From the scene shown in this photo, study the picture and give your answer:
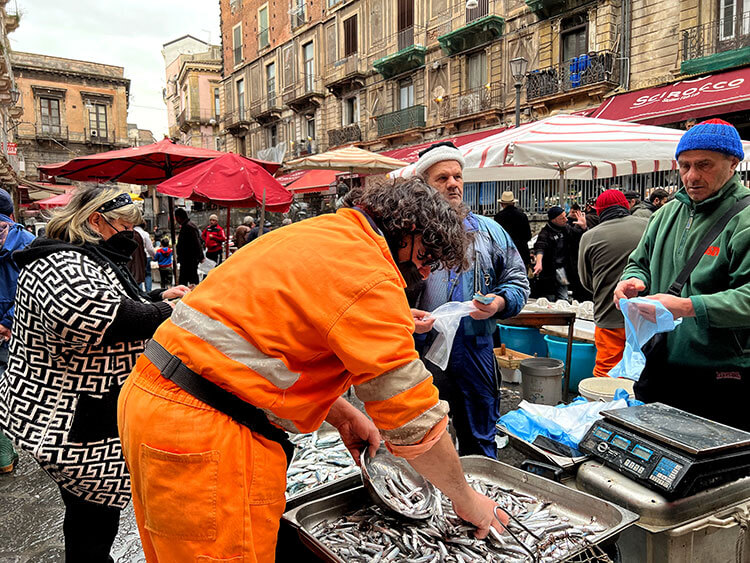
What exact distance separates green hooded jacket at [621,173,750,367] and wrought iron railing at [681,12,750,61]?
41.6 ft

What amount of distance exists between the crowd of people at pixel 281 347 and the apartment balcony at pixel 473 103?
1686 cm

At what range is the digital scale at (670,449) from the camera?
187 cm

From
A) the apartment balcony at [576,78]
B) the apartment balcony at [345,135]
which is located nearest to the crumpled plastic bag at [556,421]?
the apartment balcony at [576,78]

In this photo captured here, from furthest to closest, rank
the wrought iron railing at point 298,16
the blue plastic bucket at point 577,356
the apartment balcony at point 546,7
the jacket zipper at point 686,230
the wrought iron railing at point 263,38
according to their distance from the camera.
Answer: the wrought iron railing at point 263,38, the wrought iron railing at point 298,16, the apartment balcony at point 546,7, the blue plastic bucket at point 577,356, the jacket zipper at point 686,230

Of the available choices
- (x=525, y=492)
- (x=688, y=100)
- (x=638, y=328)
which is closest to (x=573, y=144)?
(x=638, y=328)

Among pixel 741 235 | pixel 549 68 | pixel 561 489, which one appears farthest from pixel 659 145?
pixel 549 68

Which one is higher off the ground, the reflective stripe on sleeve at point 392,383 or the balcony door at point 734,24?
the balcony door at point 734,24

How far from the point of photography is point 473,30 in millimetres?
19062

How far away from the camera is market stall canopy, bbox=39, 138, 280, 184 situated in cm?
746

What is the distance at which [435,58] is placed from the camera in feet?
69.8

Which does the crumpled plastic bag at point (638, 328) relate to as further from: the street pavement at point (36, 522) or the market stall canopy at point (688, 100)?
the market stall canopy at point (688, 100)

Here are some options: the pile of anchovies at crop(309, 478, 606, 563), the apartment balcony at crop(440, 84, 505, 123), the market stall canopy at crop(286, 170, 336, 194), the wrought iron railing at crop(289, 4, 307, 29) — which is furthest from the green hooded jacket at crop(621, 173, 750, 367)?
the wrought iron railing at crop(289, 4, 307, 29)

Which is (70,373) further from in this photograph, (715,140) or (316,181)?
(316,181)

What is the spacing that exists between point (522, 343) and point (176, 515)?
551 centimetres
